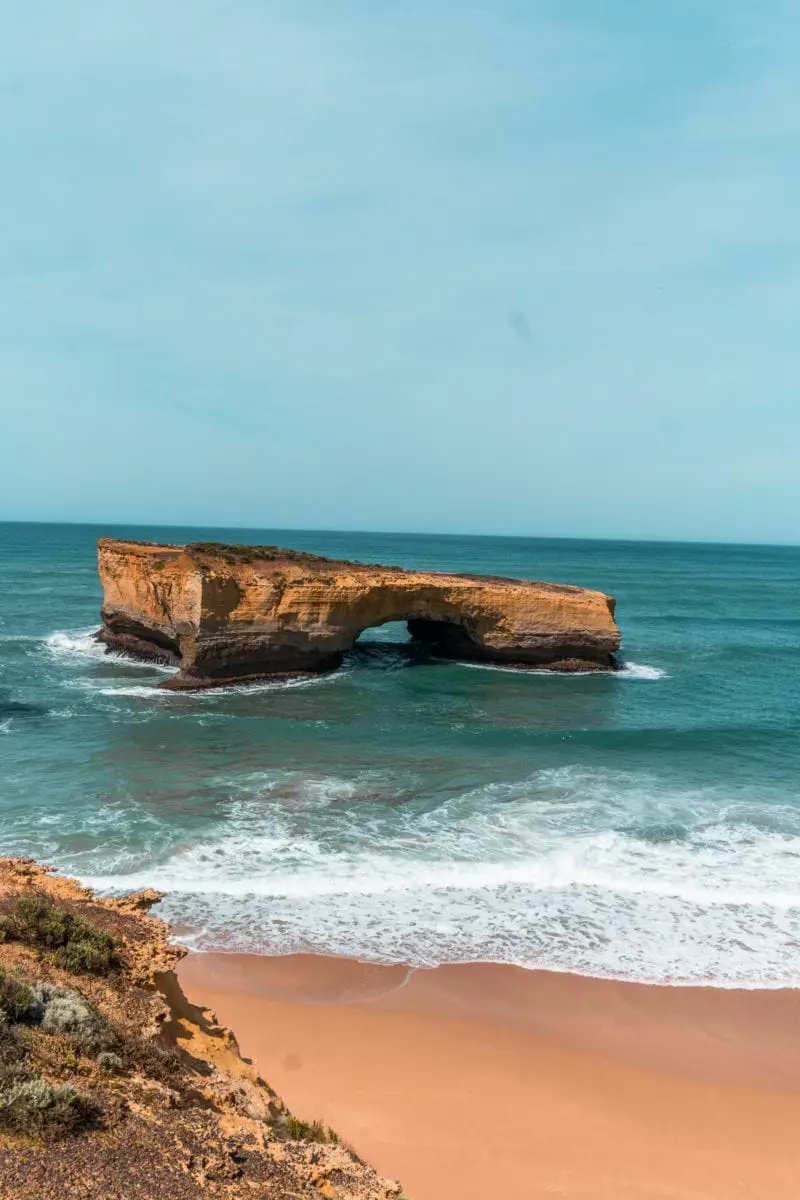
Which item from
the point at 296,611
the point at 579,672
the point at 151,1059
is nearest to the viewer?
the point at 151,1059

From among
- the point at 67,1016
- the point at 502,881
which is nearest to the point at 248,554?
the point at 502,881

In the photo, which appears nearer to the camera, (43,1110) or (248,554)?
(43,1110)

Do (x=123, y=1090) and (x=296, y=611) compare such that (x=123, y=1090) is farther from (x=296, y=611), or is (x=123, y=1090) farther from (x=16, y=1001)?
(x=296, y=611)

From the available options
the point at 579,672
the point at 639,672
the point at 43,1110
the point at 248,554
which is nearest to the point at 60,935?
the point at 43,1110

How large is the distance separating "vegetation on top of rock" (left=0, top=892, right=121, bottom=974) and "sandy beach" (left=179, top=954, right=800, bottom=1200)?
3441mm

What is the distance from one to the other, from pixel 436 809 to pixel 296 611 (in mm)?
12407

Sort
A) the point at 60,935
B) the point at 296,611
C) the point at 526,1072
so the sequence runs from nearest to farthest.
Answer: the point at 60,935, the point at 526,1072, the point at 296,611

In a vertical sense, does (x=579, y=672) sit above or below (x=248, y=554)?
below

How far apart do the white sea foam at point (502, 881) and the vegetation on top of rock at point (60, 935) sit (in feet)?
16.0

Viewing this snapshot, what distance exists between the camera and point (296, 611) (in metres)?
26.7

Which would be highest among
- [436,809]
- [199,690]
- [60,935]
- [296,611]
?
[296,611]

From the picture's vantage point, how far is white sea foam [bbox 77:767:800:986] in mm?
11164

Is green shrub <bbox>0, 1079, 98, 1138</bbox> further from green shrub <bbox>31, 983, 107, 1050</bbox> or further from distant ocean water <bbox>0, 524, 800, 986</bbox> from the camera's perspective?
distant ocean water <bbox>0, 524, 800, 986</bbox>

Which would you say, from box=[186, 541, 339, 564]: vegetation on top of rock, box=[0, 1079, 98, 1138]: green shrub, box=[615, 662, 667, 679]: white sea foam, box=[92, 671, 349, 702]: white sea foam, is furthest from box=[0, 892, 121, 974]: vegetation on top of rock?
box=[615, 662, 667, 679]: white sea foam
